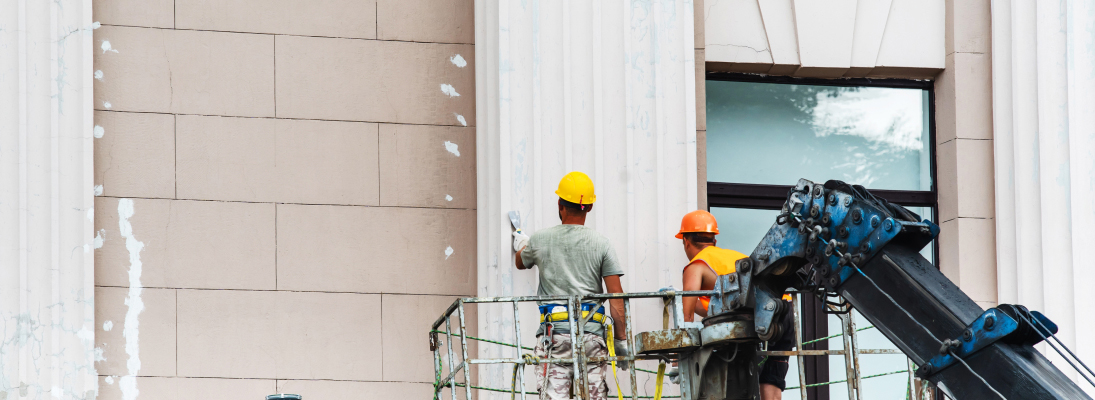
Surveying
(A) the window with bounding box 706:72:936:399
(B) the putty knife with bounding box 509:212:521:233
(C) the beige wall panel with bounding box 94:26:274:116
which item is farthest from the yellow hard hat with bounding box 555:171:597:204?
(C) the beige wall panel with bounding box 94:26:274:116

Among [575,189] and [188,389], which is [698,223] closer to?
[575,189]

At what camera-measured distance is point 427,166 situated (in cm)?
930

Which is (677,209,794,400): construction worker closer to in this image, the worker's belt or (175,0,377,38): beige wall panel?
the worker's belt

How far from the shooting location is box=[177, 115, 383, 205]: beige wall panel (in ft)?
29.7

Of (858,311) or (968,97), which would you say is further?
(968,97)

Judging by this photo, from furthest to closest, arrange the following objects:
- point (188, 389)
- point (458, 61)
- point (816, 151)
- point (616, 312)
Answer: point (816, 151) < point (458, 61) < point (188, 389) < point (616, 312)

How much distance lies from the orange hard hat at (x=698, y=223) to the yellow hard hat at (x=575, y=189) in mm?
795

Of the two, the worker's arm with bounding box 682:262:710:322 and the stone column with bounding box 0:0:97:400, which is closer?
the worker's arm with bounding box 682:262:710:322

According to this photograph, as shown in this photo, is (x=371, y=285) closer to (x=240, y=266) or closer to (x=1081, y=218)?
(x=240, y=266)

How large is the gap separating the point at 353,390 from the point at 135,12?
11.6ft

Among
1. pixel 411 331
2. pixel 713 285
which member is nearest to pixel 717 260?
pixel 713 285

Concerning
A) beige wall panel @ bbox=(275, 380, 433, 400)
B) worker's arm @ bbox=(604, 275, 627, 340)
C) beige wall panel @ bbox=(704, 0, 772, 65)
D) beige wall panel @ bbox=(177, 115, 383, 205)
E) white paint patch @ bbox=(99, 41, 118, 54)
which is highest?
beige wall panel @ bbox=(704, 0, 772, 65)

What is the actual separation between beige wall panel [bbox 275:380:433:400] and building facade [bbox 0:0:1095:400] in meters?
0.02

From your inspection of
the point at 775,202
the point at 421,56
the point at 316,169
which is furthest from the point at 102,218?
the point at 775,202
